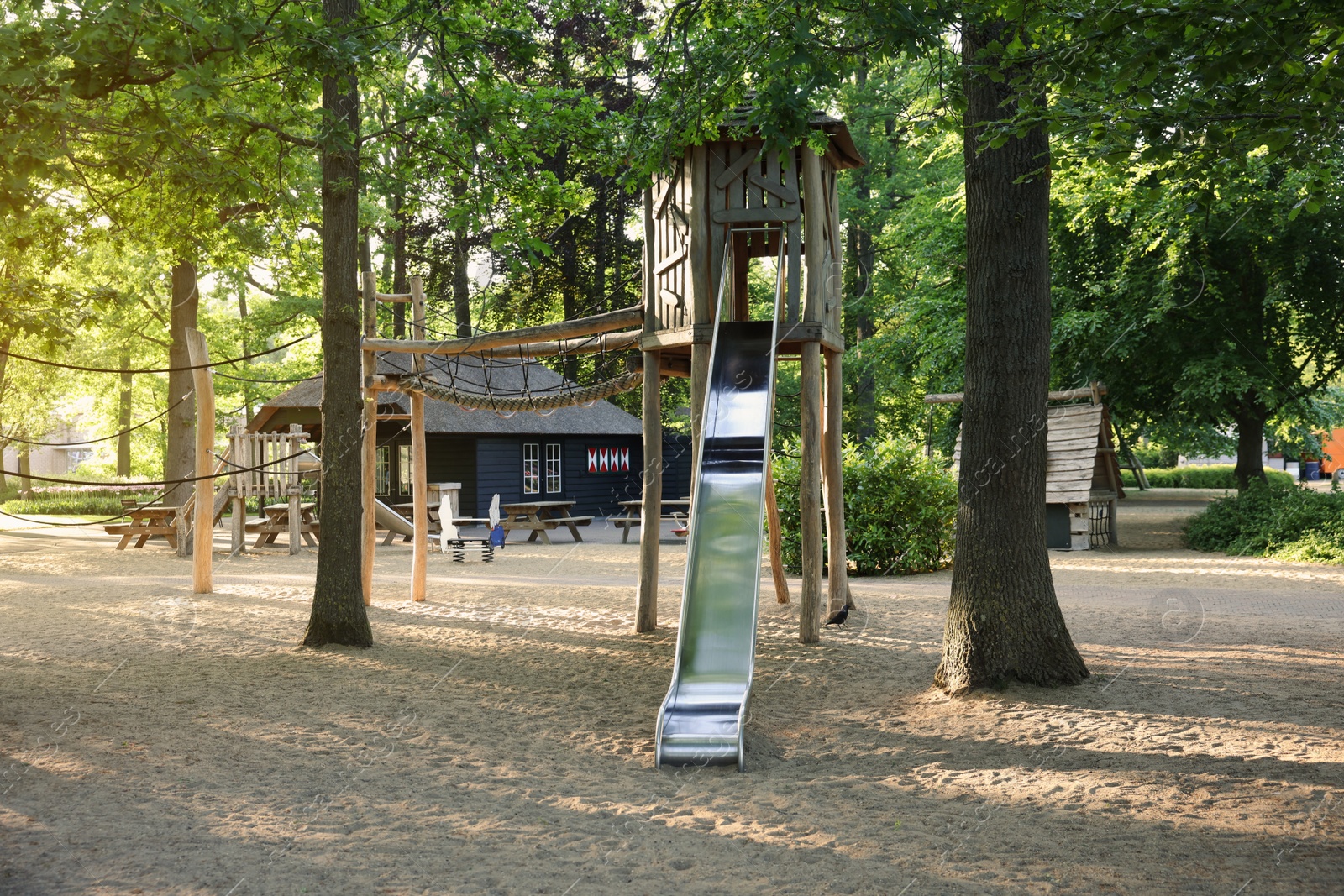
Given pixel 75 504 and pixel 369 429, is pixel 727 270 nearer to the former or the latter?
pixel 369 429

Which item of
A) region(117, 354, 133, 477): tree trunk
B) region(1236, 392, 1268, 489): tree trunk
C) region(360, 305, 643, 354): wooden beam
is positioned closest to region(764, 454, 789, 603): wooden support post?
region(360, 305, 643, 354): wooden beam

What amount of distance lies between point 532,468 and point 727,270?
794 inches

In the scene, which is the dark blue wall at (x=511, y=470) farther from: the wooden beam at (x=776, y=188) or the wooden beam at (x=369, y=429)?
the wooden beam at (x=776, y=188)

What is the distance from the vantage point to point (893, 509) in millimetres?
15492

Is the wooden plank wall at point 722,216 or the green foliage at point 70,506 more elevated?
the wooden plank wall at point 722,216

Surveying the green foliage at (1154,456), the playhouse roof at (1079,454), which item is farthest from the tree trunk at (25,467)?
the green foliage at (1154,456)

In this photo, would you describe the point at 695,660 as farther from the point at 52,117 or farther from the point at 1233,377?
the point at 1233,377

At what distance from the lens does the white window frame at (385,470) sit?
28.1 meters

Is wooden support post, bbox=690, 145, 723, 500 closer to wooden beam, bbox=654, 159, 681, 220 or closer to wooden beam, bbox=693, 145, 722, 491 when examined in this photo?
wooden beam, bbox=693, 145, 722, 491

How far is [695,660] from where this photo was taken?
7090 millimetres

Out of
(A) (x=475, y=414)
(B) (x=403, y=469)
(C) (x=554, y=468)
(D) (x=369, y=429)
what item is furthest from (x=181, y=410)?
(D) (x=369, y=429)

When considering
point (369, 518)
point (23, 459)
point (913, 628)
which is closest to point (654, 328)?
point (913, 628)

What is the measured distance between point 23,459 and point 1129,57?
47.3 meters

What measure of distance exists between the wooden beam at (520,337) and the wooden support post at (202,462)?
2507 mm
